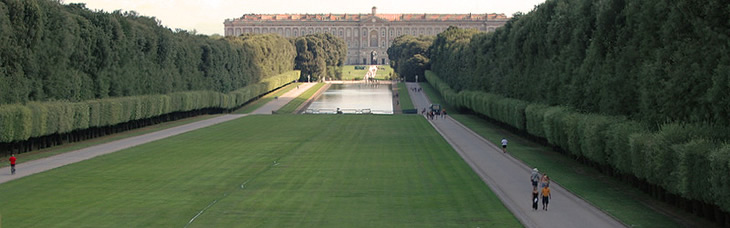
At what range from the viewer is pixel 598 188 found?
29656 millimetres

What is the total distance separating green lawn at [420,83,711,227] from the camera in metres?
23.5

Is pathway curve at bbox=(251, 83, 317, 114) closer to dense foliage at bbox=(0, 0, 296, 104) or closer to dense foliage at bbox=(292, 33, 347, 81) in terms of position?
dense foliage at bbox=(0, 0, 296, 104)

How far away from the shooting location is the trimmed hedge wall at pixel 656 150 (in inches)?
857

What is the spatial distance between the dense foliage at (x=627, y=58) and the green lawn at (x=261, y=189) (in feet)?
21.7

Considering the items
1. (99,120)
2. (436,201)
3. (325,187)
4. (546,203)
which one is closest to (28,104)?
(99,120)

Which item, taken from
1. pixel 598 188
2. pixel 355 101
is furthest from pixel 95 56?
pixel 355 101

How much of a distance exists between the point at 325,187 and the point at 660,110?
1146 cm

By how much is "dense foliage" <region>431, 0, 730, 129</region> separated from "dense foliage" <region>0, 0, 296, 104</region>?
90.6ft

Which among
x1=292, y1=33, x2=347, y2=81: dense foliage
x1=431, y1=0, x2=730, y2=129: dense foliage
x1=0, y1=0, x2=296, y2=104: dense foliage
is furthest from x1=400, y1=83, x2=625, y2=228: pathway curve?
x1=292, y1=33, x2=347, y2=81: dense foliage

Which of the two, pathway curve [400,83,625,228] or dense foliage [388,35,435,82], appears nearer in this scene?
pathway curve [400,83,625,228]

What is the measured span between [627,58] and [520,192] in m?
9.17

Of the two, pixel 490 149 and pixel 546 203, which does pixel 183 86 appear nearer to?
pixel 490 149

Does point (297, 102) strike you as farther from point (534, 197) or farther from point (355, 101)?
point (534, 197)

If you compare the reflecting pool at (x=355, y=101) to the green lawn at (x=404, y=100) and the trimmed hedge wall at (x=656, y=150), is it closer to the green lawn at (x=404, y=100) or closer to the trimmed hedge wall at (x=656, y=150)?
the green lawn at (x=404, y=100)
